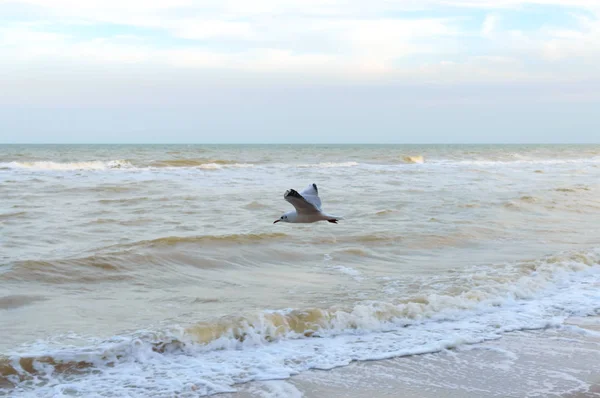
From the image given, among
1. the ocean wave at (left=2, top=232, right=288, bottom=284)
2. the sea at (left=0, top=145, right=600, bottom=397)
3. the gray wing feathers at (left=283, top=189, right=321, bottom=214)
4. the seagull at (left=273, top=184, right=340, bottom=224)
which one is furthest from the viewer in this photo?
the ocean wave at (left=2, top=232, right=288, bottom=284)

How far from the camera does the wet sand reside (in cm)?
446

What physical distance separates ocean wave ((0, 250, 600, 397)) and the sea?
0.02 metres

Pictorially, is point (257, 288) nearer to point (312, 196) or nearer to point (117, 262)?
point (312, 196)

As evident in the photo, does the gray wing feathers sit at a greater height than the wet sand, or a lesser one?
greater

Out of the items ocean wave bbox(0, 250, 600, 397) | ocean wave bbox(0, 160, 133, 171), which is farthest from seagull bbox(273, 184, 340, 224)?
ocean wave bbox(0, 160, 133, 171)

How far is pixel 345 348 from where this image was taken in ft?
17.6

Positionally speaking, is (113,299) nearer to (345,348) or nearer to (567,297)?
(345,348)

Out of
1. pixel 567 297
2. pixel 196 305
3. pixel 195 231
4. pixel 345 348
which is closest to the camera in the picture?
pixel 345 348

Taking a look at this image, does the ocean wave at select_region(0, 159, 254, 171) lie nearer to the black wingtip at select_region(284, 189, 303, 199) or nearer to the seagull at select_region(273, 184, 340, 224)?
the seagull at select_region(273, 184, 340, 224)

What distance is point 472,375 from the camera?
4.80m

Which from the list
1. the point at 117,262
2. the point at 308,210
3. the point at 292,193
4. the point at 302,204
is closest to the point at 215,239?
the point at 117,262

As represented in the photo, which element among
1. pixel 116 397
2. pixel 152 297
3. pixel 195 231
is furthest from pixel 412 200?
pixel 116 397

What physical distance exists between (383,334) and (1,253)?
17.5 feet

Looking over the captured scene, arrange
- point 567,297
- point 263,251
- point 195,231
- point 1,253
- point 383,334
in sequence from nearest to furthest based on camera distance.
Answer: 1. point 383,334
2. point 567,297
3. point 1,253
4. point 263,251
5. point 195,231
